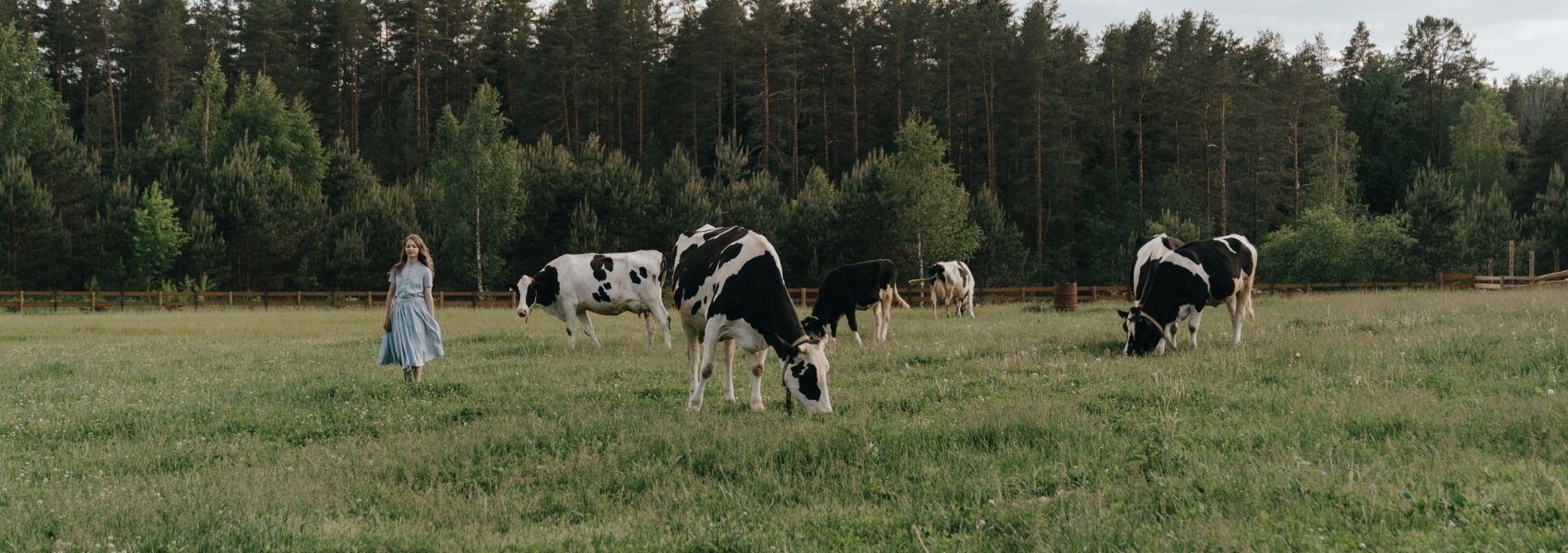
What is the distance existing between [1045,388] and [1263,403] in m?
2.32

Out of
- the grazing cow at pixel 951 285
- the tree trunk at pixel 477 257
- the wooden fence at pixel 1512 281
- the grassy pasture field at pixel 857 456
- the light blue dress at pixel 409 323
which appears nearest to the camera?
the grassy pasture field at pixel 857 456

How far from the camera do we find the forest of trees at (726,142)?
4844 centimetres

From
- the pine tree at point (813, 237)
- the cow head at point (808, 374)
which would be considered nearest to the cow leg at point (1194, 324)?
the cow head at point (808, 374)

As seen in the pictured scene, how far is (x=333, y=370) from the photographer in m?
14.6

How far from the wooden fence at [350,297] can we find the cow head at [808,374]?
99.3 feet

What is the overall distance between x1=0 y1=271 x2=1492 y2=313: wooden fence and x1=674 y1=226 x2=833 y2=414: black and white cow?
2881cm

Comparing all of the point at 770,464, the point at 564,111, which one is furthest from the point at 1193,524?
the point at 564,111

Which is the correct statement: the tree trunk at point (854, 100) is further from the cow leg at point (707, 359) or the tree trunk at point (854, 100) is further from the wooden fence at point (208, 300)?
the cow leg at point (707, 359)

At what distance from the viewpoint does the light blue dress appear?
1238 centimetres

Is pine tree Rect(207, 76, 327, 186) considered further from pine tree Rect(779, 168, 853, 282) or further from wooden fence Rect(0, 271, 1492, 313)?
pine tree Rect(779, 168, 853, 282)

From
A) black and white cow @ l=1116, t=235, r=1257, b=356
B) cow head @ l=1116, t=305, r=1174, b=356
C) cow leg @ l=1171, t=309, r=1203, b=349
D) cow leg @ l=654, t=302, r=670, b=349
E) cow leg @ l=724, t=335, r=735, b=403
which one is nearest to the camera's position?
cow leg @ l=724, t=335, r=735, b=403

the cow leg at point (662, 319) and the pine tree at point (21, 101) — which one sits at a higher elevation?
the pine tree at point (21, 101)

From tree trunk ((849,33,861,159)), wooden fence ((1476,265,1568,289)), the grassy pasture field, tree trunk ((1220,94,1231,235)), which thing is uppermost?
tree trunk ((849,33,861,159))

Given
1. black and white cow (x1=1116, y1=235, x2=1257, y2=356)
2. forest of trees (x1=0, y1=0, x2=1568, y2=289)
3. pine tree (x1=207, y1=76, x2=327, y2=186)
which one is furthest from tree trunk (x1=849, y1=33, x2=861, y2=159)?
black and white cow (x1=1116, y1=235, x2=1257, y2=356)
